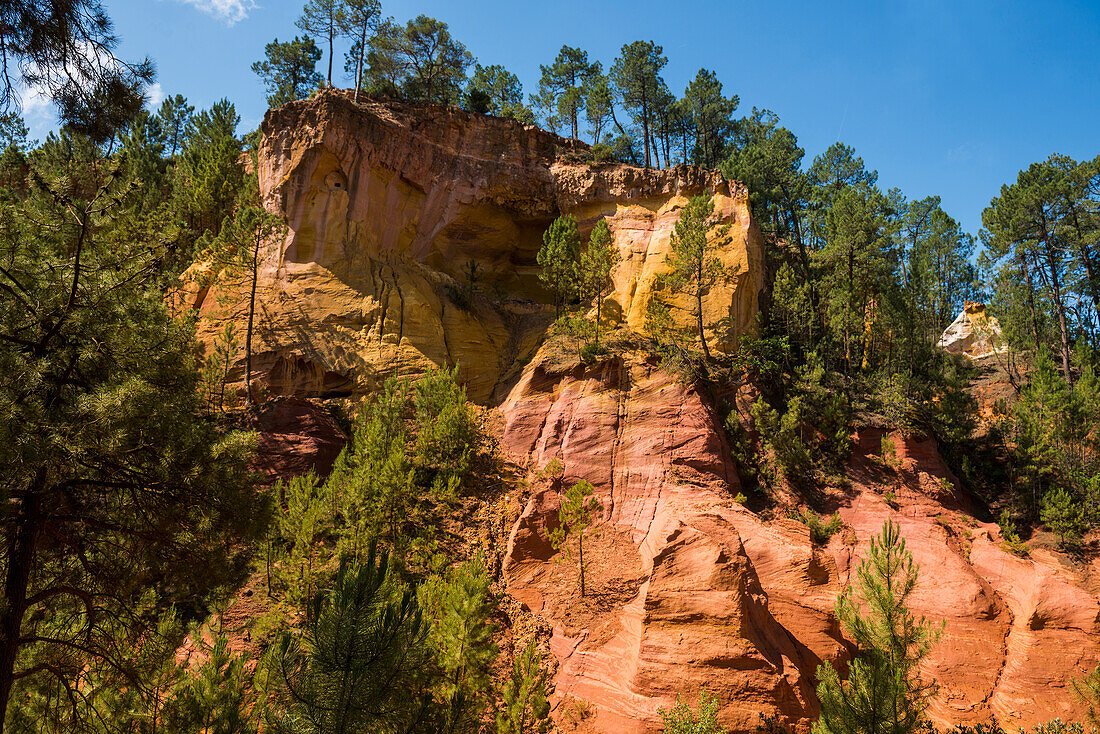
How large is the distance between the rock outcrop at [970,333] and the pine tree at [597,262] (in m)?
27.5

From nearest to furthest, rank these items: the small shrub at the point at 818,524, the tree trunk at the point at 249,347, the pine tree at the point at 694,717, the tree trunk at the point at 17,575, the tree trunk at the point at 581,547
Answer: the tree trunk at the point at 17,575
the pine tree at the point at 694,717
the tree trunk at the point at 581,547
the small shrub at the point at 818,524
the tree trunk at the point at 249,347

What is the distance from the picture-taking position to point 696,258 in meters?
25.7

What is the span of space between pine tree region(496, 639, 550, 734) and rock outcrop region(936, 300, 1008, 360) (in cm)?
3962

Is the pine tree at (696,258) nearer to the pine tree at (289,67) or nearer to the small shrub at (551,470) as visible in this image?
the small shrub at (551,470)

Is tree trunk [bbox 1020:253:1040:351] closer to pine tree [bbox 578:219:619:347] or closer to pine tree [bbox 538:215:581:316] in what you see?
pine tree [bbox 578:219:619:347]

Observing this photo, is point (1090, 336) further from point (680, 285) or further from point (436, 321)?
point (436, 321)

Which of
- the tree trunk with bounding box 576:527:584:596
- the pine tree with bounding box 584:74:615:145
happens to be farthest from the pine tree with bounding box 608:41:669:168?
the tree trunk with bounding box 576:527:584:596

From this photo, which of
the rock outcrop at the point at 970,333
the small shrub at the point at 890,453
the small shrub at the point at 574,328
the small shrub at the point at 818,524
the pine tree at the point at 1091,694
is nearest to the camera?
the pine tree at the point at 1091,694

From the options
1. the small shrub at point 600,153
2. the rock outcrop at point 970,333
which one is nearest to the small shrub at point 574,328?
the small shrub at point 600,153

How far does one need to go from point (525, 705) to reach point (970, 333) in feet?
150

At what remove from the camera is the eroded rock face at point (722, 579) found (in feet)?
43.1

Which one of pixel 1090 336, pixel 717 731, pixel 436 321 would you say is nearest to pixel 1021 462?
pixel 1090 336

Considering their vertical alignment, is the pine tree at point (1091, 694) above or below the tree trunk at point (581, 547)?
below

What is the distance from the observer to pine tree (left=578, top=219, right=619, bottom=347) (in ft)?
88.2
